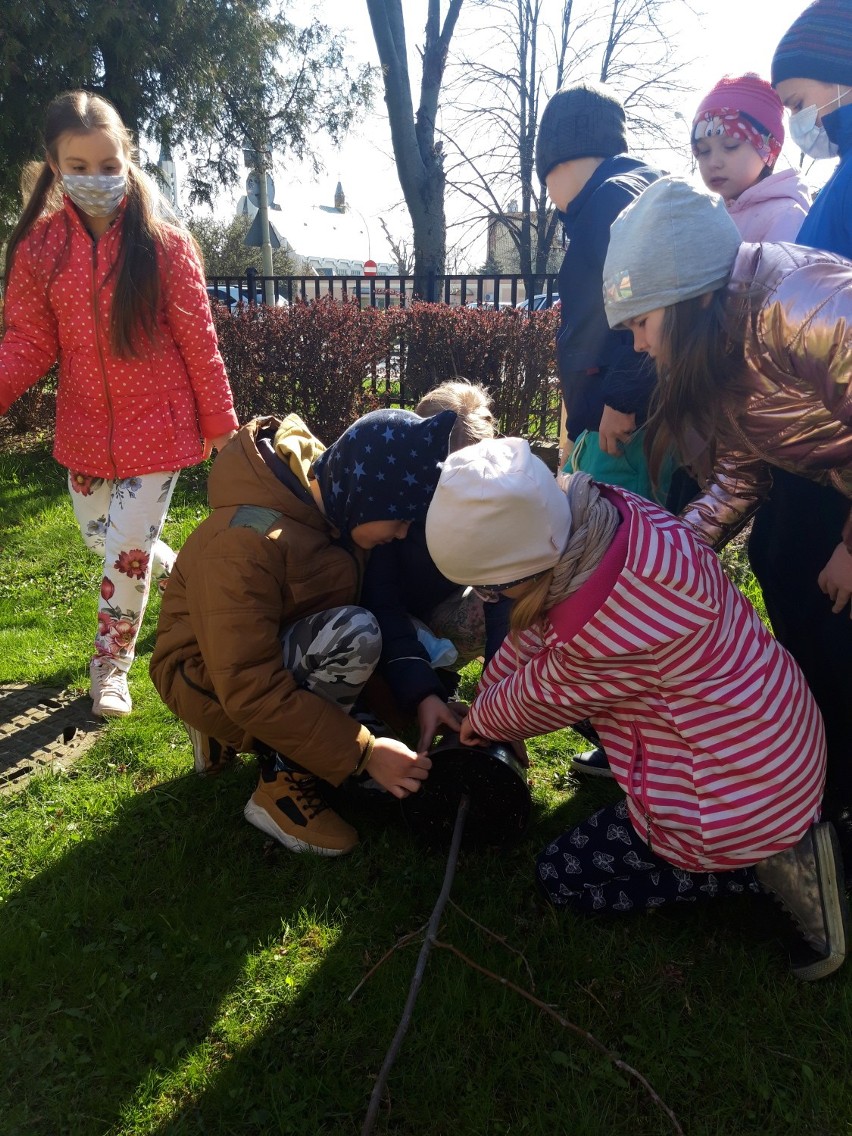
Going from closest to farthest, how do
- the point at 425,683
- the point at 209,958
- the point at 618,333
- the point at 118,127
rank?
the point at 209,958, the point at 425,683, the point at 618,333, the point at 118,127

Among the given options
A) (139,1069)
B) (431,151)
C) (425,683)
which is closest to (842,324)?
(425,683)

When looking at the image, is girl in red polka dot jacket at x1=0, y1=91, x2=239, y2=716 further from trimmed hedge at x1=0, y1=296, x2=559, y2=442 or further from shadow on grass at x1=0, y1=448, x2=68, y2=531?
trimmed hedge at x1=0, y1=296, x2=559, y2=442

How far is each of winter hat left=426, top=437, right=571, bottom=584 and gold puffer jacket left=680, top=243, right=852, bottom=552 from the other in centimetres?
54

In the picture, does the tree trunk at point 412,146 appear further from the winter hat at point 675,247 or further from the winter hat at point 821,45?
the winter hat at point 675,247

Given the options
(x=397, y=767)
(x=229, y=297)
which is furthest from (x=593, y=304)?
(x=229, y=297)

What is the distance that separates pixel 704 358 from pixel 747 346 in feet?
0.30

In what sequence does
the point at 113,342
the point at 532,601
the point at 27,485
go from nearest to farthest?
1. the point at 532,601
2. the point at 113,342
3. the point at 27,485

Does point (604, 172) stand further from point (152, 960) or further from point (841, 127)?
point (152, 960)

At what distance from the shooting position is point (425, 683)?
93.7 inches

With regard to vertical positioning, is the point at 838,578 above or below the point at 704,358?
below

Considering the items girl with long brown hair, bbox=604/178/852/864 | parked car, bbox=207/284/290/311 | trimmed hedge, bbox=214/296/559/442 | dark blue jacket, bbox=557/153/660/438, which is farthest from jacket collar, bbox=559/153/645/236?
parked car, bbox=207/284/290/311

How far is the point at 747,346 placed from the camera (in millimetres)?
1812

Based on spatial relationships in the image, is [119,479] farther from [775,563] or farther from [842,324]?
[842,324]

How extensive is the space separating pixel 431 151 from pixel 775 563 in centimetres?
1180
